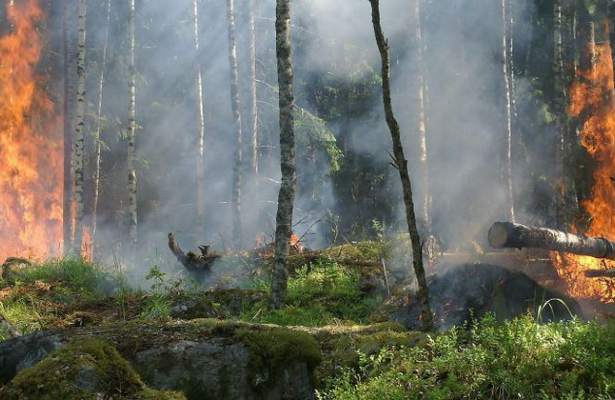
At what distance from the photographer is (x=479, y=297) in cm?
915

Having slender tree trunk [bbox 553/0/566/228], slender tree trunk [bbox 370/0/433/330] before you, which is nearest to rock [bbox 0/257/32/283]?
slender tree trunk [bbox 370/0/433/330]

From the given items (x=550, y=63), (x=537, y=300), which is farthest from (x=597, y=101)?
(x=537, y=300)

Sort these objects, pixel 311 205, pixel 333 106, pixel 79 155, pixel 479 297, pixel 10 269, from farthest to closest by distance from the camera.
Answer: pixel 311 205 → pixel 333 106 → pixel 79 155 → pixel 10 269 → pixel 479 297

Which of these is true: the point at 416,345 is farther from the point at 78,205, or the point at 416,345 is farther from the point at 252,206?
the point at 252,206

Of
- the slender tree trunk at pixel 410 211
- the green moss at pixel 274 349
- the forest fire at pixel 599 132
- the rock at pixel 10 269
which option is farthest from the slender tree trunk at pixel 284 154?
the forest fire at pixel 599 132

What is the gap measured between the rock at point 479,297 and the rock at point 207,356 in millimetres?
4598

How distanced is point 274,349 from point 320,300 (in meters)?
5.45

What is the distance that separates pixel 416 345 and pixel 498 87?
73.5 feet

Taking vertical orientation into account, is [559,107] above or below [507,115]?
above

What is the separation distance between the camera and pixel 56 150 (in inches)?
790

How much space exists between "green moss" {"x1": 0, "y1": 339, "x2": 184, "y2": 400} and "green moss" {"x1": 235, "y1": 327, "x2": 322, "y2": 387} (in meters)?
0.94

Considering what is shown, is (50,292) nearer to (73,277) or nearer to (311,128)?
(73,277)

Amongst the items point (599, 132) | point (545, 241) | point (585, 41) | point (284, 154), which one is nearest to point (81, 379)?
point (284, 154)

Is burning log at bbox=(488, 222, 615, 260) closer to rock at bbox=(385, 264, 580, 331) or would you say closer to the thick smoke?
rock at bbox=(385, 264, 580, 331)
